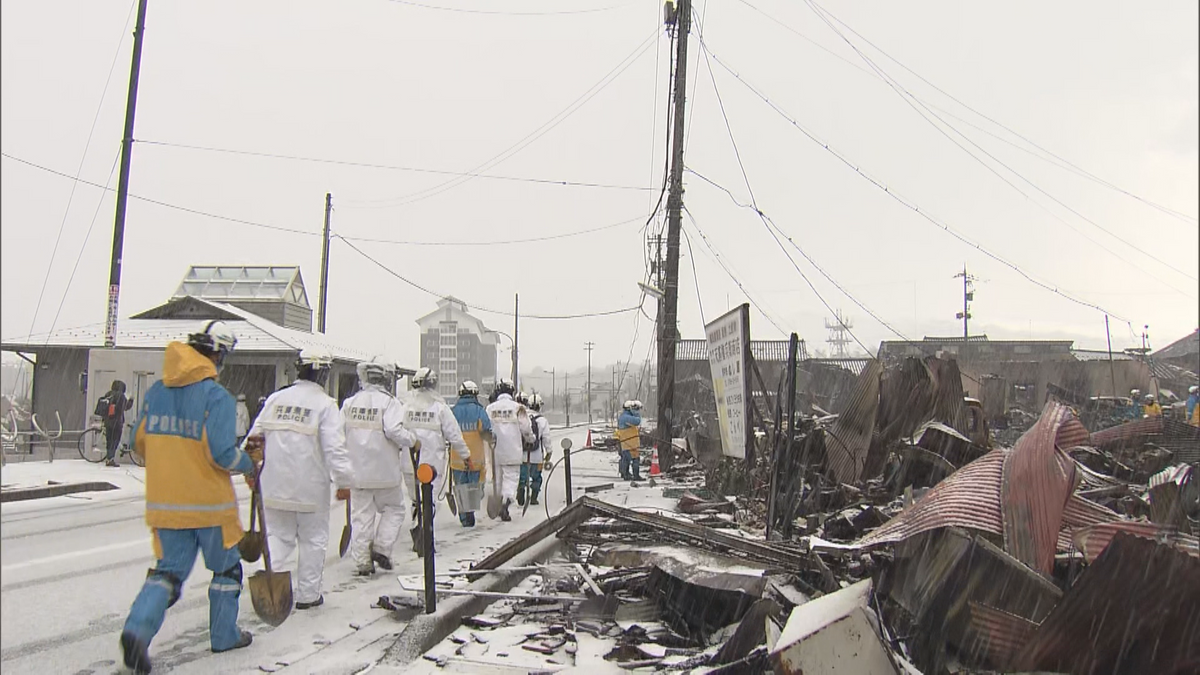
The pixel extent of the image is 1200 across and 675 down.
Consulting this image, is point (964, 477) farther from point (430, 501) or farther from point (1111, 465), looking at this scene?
point (1111, 465)

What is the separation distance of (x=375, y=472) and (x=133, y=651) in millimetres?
3190

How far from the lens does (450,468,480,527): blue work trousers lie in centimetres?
970

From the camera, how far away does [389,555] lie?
726 cm

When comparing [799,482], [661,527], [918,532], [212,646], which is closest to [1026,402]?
[799,482]

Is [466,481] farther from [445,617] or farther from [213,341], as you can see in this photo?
[213,341]

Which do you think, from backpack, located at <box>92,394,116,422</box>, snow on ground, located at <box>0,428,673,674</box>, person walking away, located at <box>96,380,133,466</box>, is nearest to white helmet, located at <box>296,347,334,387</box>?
snow on ground, located at <box>0,428,673,674</box>

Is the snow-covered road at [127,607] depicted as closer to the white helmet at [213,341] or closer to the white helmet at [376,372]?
the white helmet at [213,341]

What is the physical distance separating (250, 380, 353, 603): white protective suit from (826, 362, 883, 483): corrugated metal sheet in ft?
17.4

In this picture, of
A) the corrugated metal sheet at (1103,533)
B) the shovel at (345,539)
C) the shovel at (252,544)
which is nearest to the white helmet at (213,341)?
the shovel at (252,544)

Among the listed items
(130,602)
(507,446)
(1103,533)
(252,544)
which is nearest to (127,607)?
(130,602)

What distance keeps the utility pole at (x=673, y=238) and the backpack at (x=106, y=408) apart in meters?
10.6

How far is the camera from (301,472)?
5.67 metres

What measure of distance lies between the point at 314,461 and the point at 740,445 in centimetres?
433

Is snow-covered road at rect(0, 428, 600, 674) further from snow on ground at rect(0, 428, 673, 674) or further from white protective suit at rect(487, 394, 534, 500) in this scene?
white protective suit at rect(487, 394, 534, 500)
